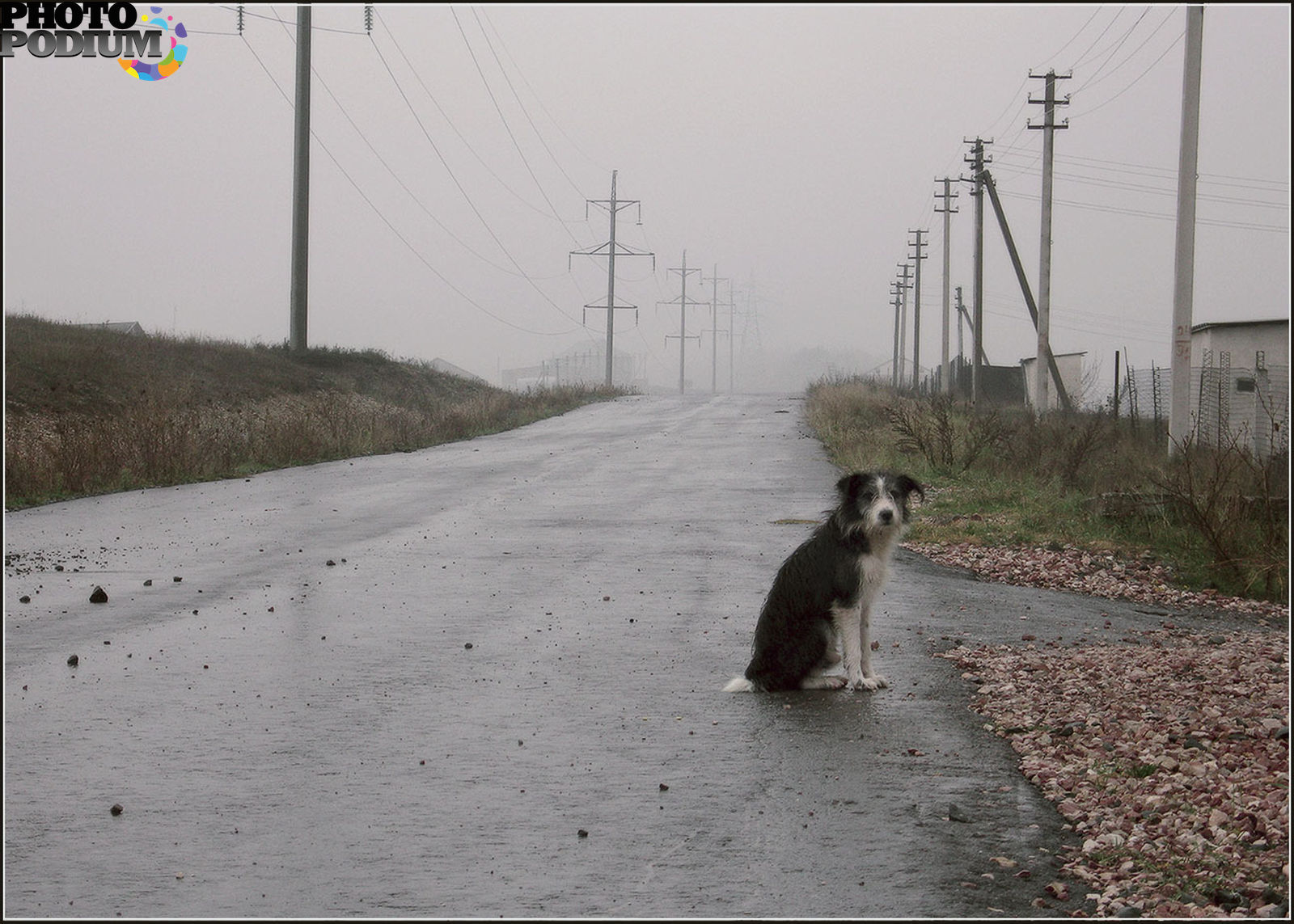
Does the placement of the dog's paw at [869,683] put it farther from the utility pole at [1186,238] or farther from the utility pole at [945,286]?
the utility pole at [945,286]

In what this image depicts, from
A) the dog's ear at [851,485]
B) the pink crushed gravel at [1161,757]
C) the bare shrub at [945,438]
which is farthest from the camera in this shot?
the bare shrub at [945,438]

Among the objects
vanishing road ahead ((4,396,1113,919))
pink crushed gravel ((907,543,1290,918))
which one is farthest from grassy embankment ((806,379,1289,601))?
pink crushed gravel ((907,543,1290,918))

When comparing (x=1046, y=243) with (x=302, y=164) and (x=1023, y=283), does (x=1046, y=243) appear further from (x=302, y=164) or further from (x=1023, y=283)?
(x=302, y=164)

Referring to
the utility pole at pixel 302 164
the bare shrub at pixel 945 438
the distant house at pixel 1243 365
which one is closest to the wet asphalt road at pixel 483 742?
the bare shrub at pixel 945 438

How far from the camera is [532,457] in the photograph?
92.9 feet

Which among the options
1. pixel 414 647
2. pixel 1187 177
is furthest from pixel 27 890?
pixel 1187 177

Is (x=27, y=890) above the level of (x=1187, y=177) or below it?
below

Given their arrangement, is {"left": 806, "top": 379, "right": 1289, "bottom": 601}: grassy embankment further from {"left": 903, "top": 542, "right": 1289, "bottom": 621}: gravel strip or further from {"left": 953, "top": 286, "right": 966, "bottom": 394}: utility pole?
{"left": 953, "top": 286, "right": 966, "bottom": 394}: utility pole

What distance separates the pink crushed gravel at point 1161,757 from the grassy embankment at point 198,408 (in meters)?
14.8

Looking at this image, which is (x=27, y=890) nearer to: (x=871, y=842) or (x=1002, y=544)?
(x=871, y=842)

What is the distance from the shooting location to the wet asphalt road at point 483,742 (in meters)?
5.12

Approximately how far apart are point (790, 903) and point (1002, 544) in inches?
436

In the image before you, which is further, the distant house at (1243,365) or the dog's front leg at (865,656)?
the distant house at (1243,365)

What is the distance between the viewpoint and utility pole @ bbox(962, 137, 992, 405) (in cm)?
4725
